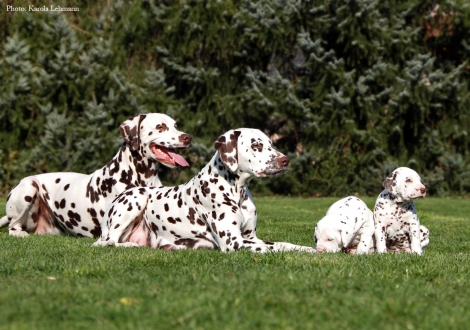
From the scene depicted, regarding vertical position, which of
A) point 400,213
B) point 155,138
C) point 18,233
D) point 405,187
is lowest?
point 18,233

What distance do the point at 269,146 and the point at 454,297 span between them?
311 centimetres

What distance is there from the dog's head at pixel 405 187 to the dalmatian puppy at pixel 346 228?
364 millimetres

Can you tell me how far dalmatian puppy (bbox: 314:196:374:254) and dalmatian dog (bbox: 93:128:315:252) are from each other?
0.74 feet

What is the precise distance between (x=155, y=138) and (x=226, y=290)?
453 cm

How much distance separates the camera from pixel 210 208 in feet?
25.4

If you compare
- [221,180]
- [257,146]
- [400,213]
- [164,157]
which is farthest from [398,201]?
[164,157]

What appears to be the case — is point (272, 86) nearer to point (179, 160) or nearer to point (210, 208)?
point (179, 160)

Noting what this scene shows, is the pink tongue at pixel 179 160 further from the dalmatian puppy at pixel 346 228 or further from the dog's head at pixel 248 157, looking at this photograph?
the dalmatian puppy at pixel 346 228

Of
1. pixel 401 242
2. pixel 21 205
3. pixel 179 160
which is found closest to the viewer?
→ pixel 401 242

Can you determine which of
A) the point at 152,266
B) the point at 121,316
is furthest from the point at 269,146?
the point at 121,316

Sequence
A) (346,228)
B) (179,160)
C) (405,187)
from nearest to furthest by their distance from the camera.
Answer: (346,228) → (405,187) → (179,160)

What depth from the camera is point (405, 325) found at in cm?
418

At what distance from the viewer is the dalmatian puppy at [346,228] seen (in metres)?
7.67

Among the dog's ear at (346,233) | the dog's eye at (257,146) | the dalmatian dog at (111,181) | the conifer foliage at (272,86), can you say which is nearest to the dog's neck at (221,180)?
the dog's eye at (257,146)
